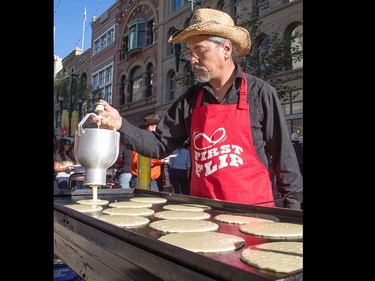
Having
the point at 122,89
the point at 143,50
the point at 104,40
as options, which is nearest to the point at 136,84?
the point at 122,89

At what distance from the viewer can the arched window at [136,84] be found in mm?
17984

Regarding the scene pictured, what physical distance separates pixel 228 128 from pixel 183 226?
0.65 m

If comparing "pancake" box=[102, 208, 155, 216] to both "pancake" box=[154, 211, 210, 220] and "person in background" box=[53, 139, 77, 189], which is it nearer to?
"pancake" box=[154, 211, 210, 220]

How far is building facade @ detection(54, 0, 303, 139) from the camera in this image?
34.7ft

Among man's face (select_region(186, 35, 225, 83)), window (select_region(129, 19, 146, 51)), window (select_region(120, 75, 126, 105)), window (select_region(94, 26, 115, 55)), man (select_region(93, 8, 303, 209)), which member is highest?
window (select_region(94, 26, 115, 55))

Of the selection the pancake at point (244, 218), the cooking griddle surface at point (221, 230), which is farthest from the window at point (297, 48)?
the pancake at point (244, 218)

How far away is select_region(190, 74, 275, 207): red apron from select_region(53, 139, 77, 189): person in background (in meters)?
3.95

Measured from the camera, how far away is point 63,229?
130cm

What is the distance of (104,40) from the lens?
74.9ft

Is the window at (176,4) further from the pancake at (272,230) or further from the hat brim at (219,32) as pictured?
the pancake at (272,230)

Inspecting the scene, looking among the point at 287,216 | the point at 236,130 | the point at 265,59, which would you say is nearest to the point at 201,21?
the point at 236,130

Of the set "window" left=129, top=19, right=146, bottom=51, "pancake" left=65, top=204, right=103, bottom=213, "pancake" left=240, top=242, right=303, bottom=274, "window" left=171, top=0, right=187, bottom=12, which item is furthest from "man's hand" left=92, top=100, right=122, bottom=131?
"window" left=129, top=19, right=146, bottom=51
